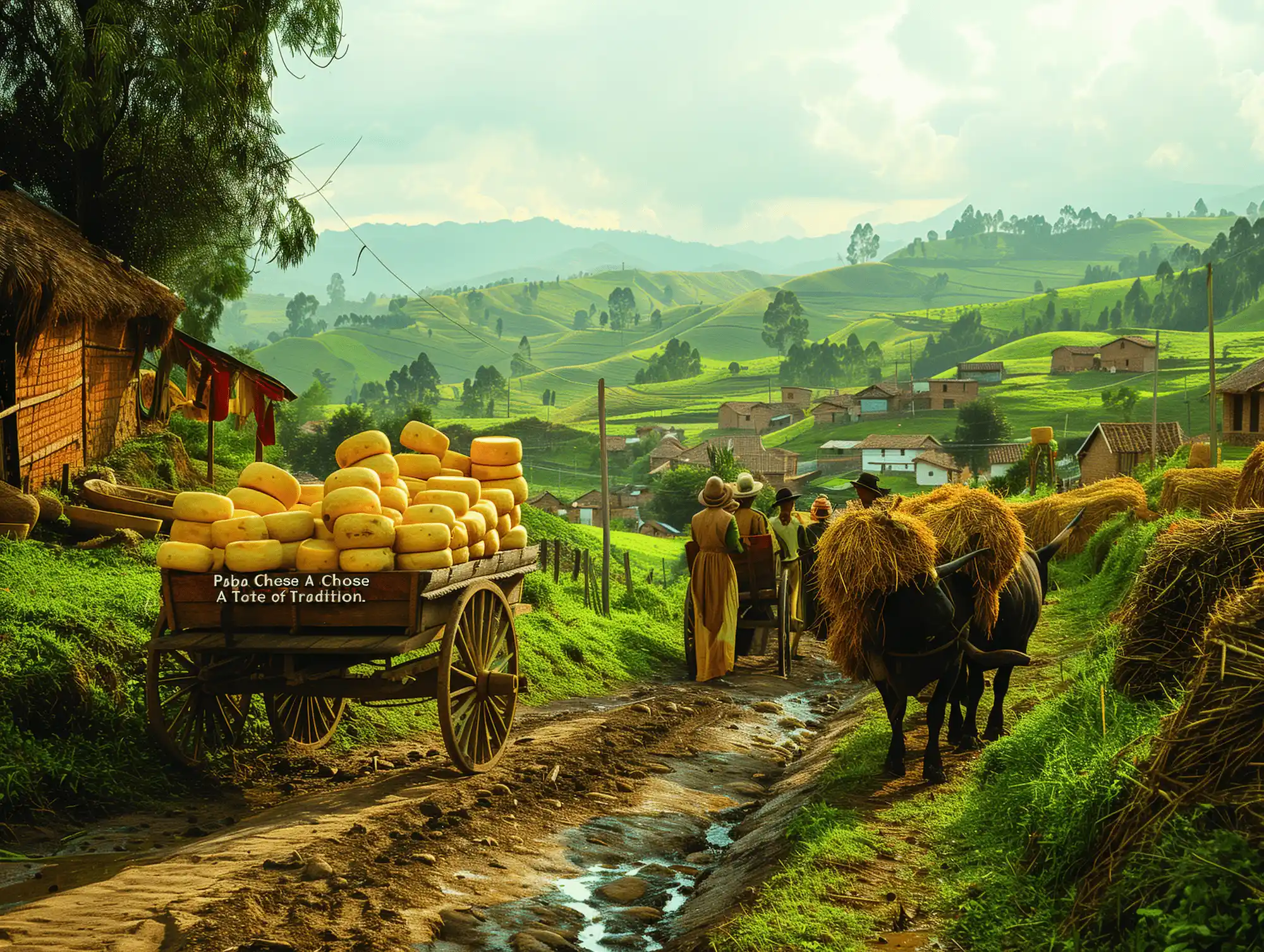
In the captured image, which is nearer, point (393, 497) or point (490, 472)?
point (393, 497)

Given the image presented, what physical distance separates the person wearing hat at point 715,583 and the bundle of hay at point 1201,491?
7669 millimetres

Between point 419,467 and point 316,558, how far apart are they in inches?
77.4

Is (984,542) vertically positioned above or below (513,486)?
below

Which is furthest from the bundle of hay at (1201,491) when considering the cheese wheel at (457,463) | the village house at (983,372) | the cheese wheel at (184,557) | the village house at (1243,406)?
the village house at (983,372)

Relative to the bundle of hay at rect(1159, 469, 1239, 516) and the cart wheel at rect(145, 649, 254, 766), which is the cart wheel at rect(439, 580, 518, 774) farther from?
the bundle of hay at rect(1159, 469, 1239, 516)

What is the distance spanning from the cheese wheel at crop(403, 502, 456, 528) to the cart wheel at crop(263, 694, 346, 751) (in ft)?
5.94

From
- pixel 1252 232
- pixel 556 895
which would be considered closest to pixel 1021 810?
pixel 556 895

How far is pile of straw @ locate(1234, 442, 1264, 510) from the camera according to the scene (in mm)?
11594

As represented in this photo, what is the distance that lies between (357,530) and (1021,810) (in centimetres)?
464

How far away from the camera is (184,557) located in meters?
7.73

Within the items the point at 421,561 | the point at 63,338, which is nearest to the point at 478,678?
the point at 421,561

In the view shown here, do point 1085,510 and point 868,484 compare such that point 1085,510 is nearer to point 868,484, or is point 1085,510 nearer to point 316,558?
point 868,484

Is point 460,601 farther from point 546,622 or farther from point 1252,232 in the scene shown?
point 1252,232

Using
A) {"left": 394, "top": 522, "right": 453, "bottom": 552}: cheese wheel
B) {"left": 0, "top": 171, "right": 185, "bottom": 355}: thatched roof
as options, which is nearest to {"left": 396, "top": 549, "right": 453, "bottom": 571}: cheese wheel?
{"left": 394, "top": 522, "right": 453, "bottom": 552}: cheese wheel
